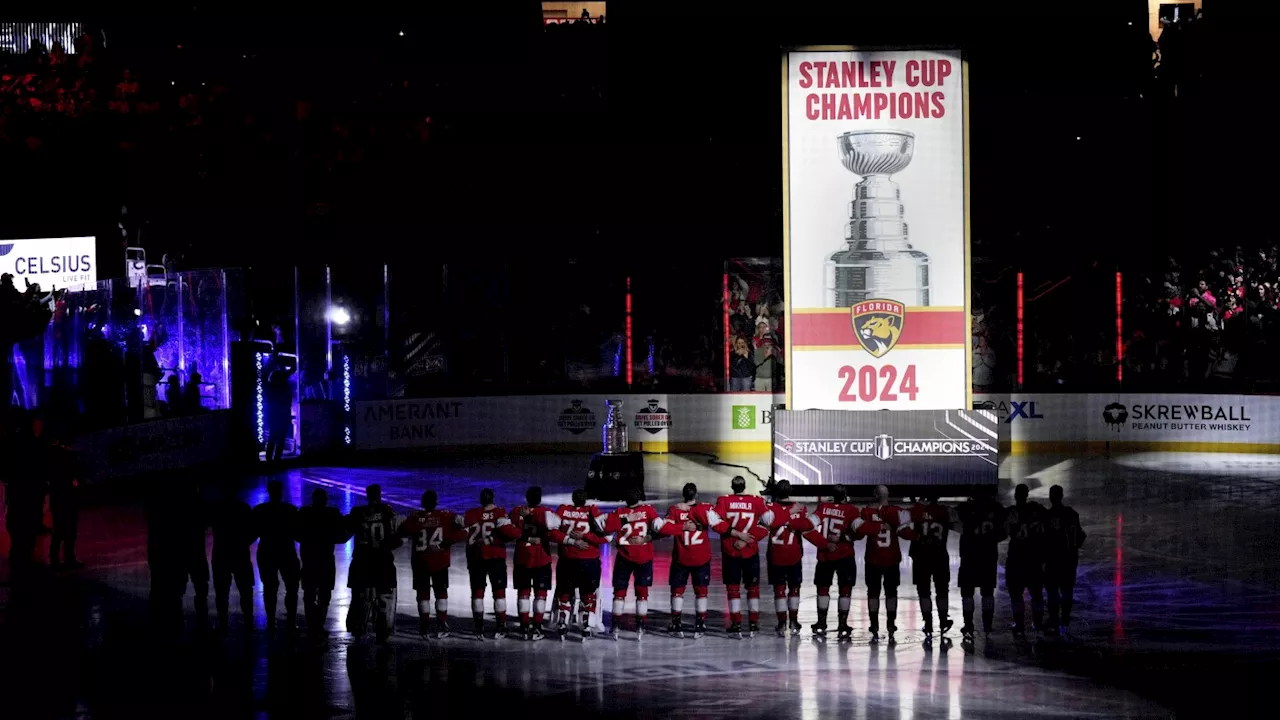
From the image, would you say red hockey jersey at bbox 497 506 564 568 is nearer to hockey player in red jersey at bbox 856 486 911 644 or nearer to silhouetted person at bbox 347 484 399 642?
silhouetted person at bbox 347 484 399 642

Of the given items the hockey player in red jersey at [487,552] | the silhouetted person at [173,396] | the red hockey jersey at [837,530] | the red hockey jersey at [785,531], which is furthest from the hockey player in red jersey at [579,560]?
the silhouetted person at [173,396]

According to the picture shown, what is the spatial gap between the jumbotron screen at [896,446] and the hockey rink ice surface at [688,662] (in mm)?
4391

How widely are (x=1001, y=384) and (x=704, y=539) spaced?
64.5ft

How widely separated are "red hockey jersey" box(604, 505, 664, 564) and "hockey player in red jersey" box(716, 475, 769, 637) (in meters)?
0.71

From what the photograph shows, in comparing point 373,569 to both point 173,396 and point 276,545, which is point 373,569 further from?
point 173,396

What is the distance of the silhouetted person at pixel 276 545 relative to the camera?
1509 cm

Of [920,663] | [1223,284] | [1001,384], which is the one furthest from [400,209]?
[920,663]

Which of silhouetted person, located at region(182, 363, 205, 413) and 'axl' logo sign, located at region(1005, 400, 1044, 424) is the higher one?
silhouetted person, located at region(182, 363, 205, 413)

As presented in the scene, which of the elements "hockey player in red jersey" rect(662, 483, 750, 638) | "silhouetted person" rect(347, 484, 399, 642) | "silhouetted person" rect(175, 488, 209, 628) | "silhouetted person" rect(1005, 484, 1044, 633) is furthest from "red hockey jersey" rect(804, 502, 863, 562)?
"silhouetted person" rect(175, 488, 209, 628)

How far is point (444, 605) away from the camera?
15.1 meters

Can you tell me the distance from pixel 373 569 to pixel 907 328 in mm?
12172

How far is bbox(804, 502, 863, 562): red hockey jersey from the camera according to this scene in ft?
48.3

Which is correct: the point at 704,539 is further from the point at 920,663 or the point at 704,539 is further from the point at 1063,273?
the point at 1063,273

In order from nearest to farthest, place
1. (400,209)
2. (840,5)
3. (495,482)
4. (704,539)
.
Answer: (704,539) < (840,5) < (495,482) < (400,209)
